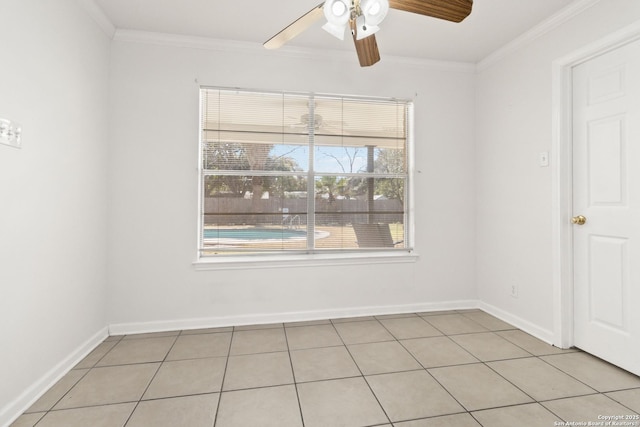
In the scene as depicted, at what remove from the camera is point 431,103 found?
3.33 metres

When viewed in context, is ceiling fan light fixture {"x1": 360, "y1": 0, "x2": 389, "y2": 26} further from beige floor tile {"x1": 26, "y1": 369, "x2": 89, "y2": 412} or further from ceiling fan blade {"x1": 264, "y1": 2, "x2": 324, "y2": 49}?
beige floor tile {"x1": 26, "y1": 369, "x2": 89, "y2": 412}

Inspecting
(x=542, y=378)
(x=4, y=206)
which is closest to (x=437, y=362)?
(x=542, y=378)

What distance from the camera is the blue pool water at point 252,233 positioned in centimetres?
302

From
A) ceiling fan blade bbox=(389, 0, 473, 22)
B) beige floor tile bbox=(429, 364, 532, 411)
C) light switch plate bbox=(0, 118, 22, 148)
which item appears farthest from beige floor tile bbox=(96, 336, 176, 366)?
ceiling fan blade bbox=(389, 0, 473, 22)

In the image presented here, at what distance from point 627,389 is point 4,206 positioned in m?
3.65

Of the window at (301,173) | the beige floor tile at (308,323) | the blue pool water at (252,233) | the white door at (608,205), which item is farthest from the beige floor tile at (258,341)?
the white door at (608,205)

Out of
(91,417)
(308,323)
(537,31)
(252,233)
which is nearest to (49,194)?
(91,417)

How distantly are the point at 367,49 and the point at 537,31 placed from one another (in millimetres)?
1769

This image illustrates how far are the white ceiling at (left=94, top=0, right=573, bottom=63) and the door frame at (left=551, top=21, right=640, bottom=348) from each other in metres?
0.53

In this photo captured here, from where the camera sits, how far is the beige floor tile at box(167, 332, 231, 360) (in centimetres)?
237

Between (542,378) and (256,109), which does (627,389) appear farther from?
(256,109)

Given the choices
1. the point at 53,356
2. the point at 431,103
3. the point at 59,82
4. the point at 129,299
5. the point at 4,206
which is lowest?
the point at 53,356

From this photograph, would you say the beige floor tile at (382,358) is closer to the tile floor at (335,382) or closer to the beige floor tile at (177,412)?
the tile floor at (335,382)

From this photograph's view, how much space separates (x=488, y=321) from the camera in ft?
9.98
